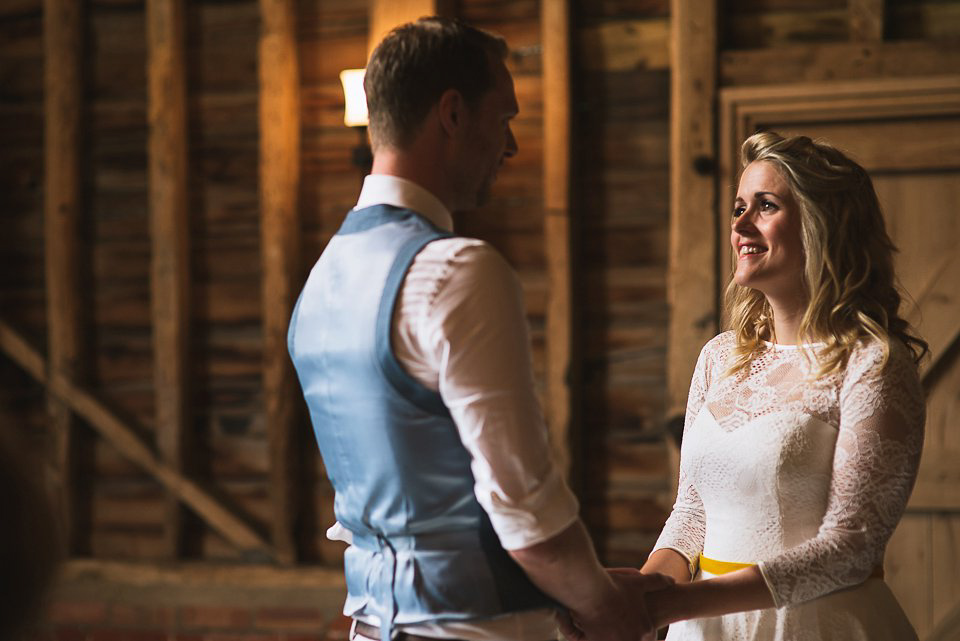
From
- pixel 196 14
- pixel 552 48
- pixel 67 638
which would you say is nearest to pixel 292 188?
pixel 196 14

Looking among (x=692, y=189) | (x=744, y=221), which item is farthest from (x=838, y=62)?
(x=744, y=221)

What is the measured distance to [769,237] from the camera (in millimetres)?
2062

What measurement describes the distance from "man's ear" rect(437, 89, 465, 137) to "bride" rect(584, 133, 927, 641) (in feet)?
2.60

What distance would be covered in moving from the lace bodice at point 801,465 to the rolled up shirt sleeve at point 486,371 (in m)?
0.62

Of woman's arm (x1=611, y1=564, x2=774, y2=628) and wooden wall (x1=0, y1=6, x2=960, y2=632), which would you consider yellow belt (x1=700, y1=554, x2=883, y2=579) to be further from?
wooden wall (x1=0, y1=6, x2=960, y2=632)

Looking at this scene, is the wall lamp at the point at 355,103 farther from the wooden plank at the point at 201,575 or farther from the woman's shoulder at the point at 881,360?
the woman's shoulder at the point at 881,360

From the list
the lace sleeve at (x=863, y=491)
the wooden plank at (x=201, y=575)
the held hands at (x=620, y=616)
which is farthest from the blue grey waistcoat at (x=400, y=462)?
the wooden plank at (x=201, y=575)

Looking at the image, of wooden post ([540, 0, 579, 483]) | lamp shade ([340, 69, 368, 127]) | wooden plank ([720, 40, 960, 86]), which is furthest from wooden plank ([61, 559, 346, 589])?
wooden plank ([720, 40, 960, 86])

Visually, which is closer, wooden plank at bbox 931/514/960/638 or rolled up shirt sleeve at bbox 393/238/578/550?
rolled up shirt sleeve at bbox 393/238/578/550

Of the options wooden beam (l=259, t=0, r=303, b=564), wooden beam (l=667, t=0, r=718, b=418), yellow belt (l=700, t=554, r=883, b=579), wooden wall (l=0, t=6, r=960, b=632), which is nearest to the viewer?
yellow belt (l=700, t=554, r=883, b=579)

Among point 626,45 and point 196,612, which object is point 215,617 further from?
point 626,45

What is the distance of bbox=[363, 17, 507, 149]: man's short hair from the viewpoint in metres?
1.53

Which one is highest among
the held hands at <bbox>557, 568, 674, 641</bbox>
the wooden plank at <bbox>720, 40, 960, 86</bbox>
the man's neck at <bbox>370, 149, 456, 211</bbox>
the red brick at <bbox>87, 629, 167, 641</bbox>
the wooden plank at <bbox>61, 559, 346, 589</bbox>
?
the wooden plank at <bbox>720, 40, 960, 86</bbox>

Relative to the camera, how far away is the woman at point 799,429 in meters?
1.81
